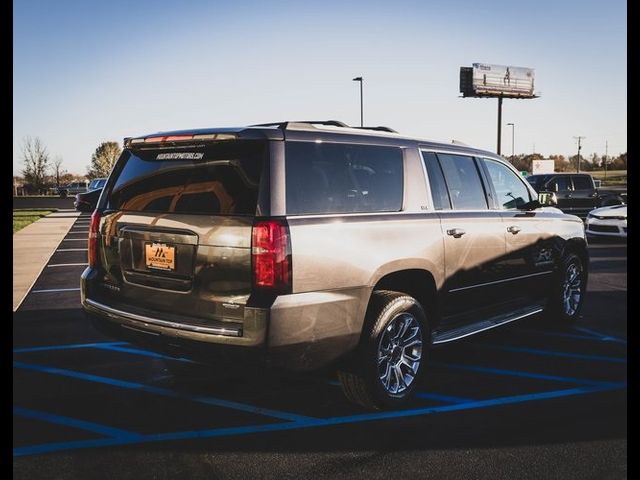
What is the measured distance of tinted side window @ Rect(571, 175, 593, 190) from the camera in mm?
19828

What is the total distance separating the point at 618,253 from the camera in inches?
530

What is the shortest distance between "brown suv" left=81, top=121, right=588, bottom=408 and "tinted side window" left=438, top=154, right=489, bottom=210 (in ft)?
0.06

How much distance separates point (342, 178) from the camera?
13.1 ft

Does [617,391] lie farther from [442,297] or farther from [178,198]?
[178,198]

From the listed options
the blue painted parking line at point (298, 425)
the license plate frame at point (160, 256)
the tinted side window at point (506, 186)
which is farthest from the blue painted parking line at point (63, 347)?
the tinted side window at point (506, 186)

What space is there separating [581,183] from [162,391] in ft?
60.8

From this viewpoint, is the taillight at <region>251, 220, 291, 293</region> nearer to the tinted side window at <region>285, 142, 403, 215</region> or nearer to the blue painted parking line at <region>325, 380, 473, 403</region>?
the tinted side window at <region>285, 142, 403, 215</region>

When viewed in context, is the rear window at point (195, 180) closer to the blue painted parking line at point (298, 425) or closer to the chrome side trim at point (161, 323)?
the chrome side trim at point (161, 323)

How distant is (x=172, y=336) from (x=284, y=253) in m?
0.91

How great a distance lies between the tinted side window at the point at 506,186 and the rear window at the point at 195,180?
279 cm

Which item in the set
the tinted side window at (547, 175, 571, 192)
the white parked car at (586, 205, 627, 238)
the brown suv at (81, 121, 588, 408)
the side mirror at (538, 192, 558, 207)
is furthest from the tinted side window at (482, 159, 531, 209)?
the tinted side window at (547, 175, 571, 192)

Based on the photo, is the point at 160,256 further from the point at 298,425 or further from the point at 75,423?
the point at 298,425

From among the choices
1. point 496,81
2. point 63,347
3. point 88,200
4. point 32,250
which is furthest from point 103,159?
point 63,347

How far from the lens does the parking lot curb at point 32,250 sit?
31.0ft
